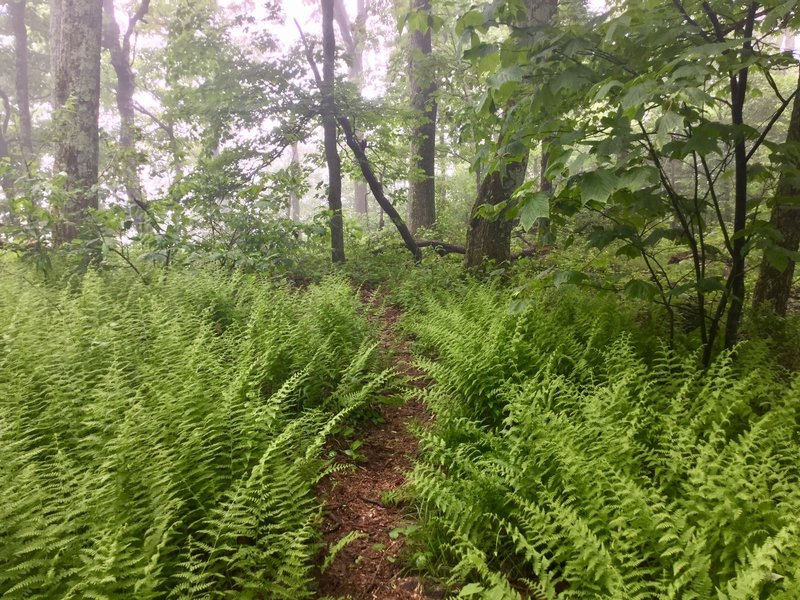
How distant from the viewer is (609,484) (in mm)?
2398

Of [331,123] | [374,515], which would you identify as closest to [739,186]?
[374,515]

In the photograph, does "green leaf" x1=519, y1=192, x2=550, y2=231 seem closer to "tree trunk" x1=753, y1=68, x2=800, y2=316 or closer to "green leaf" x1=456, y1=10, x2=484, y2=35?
"green leaf" x1=456, y1=10, x2=484, y2=35

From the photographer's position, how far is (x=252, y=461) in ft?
9.95

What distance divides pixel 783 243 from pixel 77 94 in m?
10.7

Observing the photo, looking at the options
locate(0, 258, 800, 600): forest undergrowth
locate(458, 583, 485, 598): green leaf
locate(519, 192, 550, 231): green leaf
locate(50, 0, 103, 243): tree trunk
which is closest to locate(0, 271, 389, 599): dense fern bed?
locate(0, 258, 800, 600): forest undergrowth

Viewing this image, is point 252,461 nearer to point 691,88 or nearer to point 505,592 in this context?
point 505,592

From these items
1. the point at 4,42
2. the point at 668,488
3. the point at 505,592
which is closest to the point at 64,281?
the point at 505,592

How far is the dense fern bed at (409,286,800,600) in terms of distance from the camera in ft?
6.74

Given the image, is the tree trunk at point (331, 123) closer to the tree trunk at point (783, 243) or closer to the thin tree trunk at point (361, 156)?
the thin tree trunk at point (361, 156)

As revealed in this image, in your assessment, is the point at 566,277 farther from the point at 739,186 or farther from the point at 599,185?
the point at 739,186

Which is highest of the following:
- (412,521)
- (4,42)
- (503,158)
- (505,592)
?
(4,42)

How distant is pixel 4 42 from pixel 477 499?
1280 inches

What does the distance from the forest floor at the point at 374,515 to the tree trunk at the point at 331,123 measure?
17.2ft

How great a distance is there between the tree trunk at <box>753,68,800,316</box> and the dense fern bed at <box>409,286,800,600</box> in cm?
130
